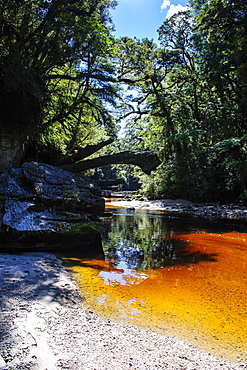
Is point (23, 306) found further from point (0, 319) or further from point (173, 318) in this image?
point (173, 318)

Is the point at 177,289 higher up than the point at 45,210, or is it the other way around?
the point at 45,210

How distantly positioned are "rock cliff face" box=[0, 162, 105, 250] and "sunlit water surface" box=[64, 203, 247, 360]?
70 cm

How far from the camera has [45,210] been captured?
219 inches

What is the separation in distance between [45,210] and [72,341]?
12.8 ft

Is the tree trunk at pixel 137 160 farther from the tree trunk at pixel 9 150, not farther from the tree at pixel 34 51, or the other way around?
the tree trunk at pixel 9 150

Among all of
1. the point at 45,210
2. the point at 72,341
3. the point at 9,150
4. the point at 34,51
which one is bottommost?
the point at 72,341

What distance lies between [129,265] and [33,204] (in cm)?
258

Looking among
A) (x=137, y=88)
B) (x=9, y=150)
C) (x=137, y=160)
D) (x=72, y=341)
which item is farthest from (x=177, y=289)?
(x=137, y=88)

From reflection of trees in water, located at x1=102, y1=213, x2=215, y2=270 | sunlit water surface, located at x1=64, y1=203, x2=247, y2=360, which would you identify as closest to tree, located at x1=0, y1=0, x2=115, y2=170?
reflection of trees in water, located at x1=102, y1=213, x2=215, y2=270

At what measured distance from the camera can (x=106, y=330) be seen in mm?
2238

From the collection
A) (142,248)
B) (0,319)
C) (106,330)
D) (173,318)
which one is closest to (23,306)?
(0,319)

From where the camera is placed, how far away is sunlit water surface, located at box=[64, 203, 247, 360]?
240 centimetres

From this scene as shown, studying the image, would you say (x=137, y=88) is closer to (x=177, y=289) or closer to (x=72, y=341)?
(x=177, y=289)

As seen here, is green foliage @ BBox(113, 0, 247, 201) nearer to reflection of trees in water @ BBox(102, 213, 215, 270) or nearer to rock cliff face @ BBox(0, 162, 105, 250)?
reflection of trees in water @ BBox(102, 213, 215, 270)
